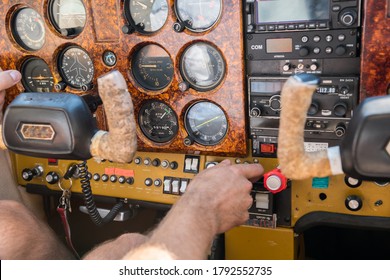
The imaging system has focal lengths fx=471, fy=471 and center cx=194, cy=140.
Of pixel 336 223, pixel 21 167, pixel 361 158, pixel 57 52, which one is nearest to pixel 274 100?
pixel 336 223

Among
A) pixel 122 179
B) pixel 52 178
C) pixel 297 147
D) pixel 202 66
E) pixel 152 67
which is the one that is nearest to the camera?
pixel 297 147

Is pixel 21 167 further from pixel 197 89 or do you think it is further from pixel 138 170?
pixel 197 89

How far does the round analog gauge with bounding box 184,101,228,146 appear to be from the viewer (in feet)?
7.13

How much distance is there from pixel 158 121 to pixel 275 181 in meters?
0.68

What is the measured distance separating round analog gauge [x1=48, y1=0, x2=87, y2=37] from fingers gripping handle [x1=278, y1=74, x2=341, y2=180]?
1.41 meters

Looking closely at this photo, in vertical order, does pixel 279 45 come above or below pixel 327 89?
above

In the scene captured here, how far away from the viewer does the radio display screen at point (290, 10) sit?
1.82 metres

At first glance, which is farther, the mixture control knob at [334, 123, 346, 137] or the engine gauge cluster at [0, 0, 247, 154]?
the engine gauge cluster at [0, 0, 247, 154]

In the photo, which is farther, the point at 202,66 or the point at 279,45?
the point at 202,66

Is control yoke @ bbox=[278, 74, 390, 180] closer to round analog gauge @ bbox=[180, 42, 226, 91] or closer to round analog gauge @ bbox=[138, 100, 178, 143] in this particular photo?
round analog gauge @ bbox=[180, 42, 226, 91]

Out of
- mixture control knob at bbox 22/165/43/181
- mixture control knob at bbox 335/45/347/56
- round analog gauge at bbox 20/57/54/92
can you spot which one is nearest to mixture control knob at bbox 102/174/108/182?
mixture control knob at bbox 22/165/43/181

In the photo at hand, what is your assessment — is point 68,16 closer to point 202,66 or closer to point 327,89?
point 202,66

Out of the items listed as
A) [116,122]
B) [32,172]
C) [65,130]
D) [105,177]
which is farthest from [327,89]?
[32,172]

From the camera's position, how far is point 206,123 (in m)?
2.23
